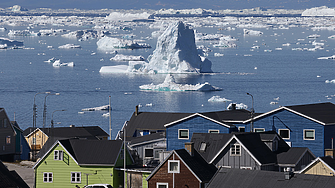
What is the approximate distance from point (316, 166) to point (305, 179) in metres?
3.70

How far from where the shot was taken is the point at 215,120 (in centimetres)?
3222

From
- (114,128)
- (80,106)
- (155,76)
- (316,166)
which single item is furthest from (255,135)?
(155,76)

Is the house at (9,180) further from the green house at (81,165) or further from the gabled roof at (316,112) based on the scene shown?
the gabled roof at (316,112)

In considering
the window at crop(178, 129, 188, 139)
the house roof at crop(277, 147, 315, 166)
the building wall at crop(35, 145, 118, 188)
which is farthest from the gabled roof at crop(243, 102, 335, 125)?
the building wall at crop(35, 145, 118, 188)

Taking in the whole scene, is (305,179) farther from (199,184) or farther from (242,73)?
(242,73)

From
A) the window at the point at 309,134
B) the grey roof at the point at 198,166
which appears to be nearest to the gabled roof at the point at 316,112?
the window at the point at 309,134

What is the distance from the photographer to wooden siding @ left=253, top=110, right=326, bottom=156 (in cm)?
3083

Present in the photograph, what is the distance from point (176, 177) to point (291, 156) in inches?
220

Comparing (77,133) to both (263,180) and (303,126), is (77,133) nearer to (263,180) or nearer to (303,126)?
(303,126)

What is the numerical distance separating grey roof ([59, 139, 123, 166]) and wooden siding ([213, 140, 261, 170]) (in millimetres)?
4086

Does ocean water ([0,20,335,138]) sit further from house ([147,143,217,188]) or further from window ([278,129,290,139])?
house ([147,143,217,188])

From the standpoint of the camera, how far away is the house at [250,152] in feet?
84.7

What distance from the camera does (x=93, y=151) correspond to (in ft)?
91.3

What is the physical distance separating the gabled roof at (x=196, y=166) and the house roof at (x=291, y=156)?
342 cm
